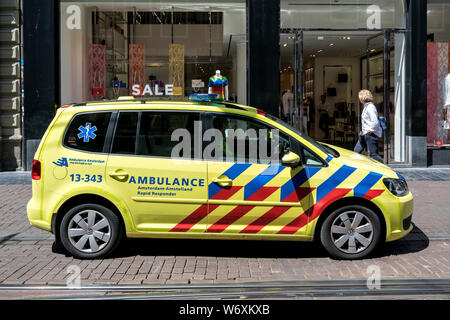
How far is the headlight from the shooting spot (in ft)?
20.8

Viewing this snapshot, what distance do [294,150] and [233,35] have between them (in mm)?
7971

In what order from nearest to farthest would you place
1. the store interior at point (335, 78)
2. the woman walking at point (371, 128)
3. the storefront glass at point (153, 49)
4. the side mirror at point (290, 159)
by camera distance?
1. the side mirror at point (290, 159)
2. the woman walking at point (371, 128)
3. the storefront glass at point (153, 49)
4. the store interior at point (335, 78)

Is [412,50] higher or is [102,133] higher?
[412,50]

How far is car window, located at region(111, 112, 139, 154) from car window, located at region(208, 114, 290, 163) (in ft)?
2.61

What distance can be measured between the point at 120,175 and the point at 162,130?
2.11 ft

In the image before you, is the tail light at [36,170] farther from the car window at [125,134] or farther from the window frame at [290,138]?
the window frame at [290,138]

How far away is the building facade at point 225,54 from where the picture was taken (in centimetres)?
1341

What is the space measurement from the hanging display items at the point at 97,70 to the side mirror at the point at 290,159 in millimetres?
8393

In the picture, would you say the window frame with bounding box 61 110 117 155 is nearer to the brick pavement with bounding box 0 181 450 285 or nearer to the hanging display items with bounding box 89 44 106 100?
the brick pavement with bounding box 0 181 450 285

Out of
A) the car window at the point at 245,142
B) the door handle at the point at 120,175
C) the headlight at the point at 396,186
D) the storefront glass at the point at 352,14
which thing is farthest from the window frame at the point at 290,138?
the storefront glass at the point at 352,14

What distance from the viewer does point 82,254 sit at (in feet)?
20.7
